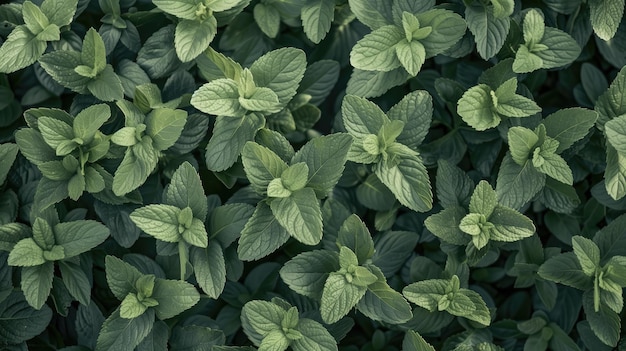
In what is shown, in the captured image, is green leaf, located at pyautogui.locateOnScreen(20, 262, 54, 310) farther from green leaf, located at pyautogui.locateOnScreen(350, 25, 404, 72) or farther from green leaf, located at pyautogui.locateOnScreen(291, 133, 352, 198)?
green leaf, located at pyautogui.locateOnScreen(350, 25, 404, 72)

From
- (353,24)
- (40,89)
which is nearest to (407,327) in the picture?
(353,24)

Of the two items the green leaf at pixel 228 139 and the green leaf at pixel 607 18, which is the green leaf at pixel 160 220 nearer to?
the green leaf at pixel 228 139

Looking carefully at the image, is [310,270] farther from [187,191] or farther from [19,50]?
[19,50]

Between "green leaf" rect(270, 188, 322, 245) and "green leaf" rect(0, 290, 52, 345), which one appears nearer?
"green leaf" rect(270, 188, 322, 245)

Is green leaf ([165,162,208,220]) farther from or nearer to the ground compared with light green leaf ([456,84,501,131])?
nearer to the ground

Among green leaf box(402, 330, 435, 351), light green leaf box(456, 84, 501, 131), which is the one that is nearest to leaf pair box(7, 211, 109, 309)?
green leaf box(402, 330, 435, 351)

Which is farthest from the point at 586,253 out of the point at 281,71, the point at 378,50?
the point at 281,71
